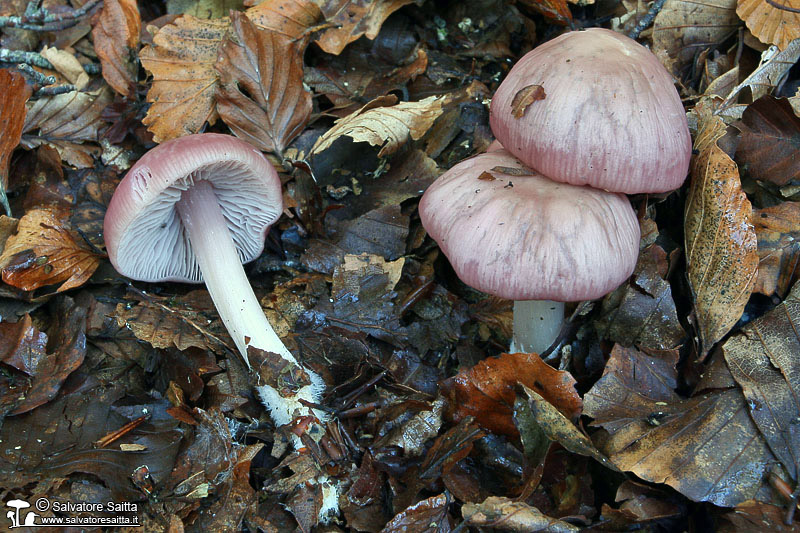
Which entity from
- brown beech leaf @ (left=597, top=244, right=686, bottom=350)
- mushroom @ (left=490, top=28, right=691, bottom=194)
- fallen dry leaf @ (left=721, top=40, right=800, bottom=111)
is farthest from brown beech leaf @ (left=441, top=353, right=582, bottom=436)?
fallen dry leaf @ (left=721, top=40, right=800, bottom=111)

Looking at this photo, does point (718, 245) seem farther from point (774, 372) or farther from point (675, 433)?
point (675, 433)

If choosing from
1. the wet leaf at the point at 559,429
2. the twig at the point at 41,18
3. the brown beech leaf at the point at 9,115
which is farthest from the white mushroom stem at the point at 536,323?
the twig at the point at 41,18

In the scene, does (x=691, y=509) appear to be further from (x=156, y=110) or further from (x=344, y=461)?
(x=156, y=110)

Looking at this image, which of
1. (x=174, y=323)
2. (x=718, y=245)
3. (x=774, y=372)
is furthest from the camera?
(x=174, y=323)

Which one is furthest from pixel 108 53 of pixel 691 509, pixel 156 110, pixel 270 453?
pixel 691 509

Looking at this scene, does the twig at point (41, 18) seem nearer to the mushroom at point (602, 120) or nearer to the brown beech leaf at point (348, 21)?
the brown beech leaf at point (348, 21)

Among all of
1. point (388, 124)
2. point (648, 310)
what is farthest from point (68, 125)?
point (648, 310)
